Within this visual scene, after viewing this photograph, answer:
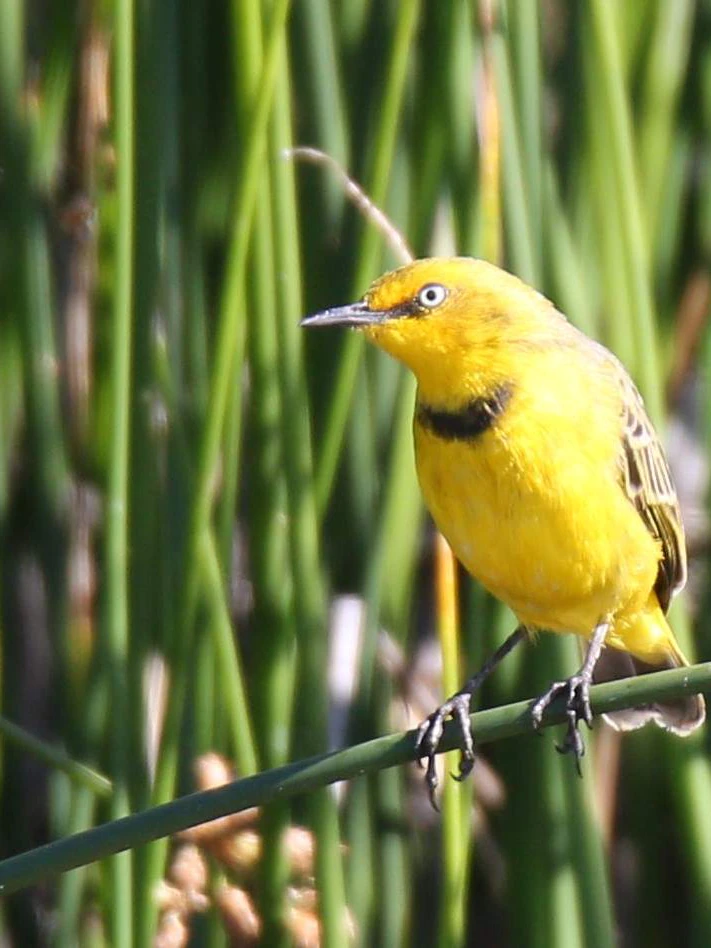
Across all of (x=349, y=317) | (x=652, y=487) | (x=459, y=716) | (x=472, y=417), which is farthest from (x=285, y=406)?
(x=652, y=487)

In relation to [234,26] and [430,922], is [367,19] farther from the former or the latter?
[430,922]

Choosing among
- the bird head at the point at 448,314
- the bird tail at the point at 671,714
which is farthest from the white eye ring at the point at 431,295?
the bird tail at the point at 671,714

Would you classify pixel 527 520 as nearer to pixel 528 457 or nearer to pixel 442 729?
pixel 528 457

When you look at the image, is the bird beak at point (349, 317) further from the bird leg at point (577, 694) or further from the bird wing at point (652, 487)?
the bird leg at point (577, 694)

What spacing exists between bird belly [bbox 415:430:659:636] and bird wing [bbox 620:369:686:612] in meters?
0.10

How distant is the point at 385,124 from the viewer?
6.22 ft

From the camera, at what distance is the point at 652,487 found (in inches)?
87.0

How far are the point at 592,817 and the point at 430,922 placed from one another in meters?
0.74

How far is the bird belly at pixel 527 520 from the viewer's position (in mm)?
1980

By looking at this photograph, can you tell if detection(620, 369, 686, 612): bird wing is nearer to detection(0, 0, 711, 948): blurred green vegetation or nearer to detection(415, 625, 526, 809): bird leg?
detection(0, 0, 711, 948): blurred green vegetation

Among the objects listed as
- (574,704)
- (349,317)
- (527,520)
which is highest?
(349,317)

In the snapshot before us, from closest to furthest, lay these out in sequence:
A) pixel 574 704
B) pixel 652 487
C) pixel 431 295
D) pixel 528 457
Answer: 1. pixel 574 704
2. pixel 528 457
3. pixel 431 295
4. pixel 652 487

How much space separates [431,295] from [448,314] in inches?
1.5

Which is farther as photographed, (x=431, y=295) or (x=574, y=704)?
(x=431, y=295)
